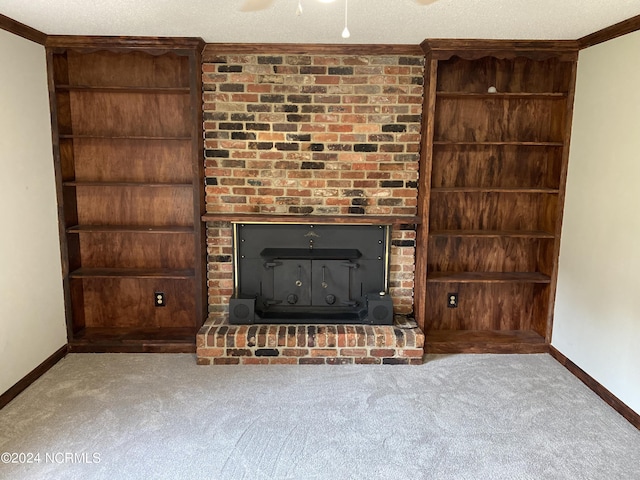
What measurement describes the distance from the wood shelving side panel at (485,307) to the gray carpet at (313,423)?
0.49 metres

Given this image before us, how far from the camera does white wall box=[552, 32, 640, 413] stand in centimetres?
276

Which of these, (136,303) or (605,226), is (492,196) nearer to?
(605,226)

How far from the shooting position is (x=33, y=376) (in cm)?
310

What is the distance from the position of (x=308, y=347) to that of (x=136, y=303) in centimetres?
153

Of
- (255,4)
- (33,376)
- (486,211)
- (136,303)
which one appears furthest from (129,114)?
(486,211)

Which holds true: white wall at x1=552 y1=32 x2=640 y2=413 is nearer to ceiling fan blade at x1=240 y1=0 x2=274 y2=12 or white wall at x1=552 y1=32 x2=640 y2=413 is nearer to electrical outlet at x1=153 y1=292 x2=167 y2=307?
ceiling fan blade at x1=240 y1=0 x2=274 y2=12

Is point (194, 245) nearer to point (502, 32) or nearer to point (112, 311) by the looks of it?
point (112, 311)

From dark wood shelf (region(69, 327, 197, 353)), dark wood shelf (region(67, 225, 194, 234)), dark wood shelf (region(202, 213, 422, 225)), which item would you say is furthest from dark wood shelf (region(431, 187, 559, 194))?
dark wood shelf (region(69, 327, 197, 353))

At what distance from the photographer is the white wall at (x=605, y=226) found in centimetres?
276

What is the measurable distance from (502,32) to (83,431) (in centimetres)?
350

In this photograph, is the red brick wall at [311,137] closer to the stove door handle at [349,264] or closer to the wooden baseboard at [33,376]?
the stove door handle at [349,264]

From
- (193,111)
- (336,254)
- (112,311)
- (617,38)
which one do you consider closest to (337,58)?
(193,111)

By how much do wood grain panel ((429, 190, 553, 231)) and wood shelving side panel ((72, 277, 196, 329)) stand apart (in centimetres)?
213

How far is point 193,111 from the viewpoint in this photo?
340cm
